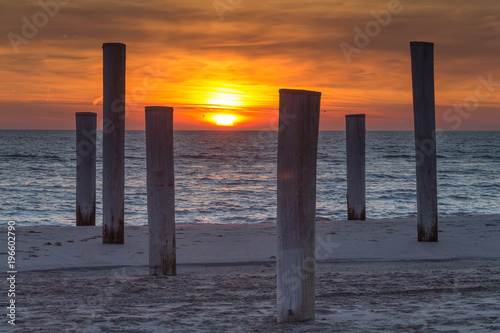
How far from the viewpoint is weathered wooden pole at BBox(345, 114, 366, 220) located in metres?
10.3

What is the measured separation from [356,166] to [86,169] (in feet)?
16.6

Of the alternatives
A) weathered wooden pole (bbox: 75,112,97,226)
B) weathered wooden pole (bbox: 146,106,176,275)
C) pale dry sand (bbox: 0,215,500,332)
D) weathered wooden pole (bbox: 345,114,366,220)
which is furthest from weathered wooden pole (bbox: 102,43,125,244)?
weathered wooden pole (bbox: 345,114,366,220)

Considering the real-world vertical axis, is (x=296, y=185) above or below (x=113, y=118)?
below

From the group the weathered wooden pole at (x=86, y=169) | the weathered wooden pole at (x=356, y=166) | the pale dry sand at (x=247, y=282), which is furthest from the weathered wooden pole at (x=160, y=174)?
the weathered wooden pole at (x=356, y=166)

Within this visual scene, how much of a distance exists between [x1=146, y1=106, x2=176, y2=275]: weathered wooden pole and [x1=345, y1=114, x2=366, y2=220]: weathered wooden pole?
564cm

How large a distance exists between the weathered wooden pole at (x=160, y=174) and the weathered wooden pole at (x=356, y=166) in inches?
222

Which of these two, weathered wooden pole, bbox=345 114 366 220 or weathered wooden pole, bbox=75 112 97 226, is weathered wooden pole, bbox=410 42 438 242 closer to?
weathered wooden pole, bbox=345 114 366 220

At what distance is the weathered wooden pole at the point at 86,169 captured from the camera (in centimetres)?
975

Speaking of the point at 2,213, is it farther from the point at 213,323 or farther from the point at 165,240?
the point at 213,323

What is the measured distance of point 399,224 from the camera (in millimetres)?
9734

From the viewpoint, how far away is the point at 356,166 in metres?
10.3

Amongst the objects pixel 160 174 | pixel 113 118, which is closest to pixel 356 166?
pixel 113 118

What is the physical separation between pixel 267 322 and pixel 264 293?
109cm

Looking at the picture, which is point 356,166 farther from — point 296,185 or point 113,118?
point 296,185
